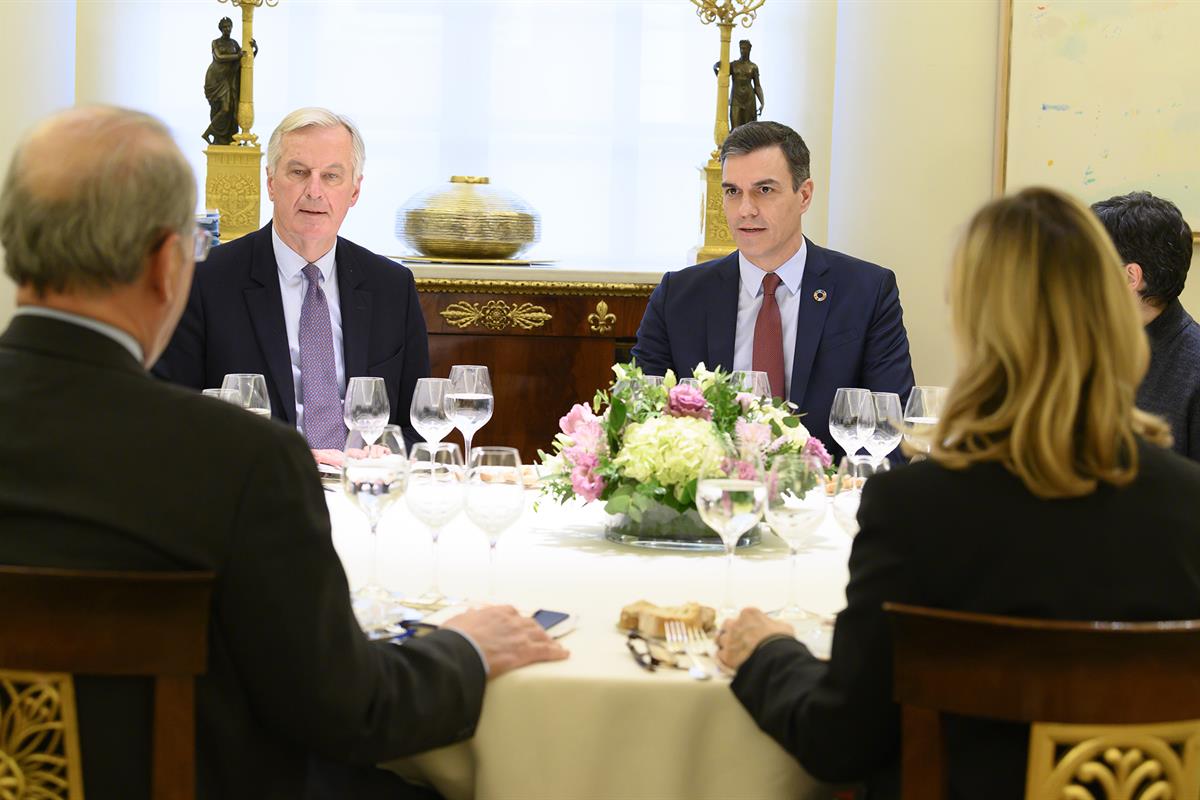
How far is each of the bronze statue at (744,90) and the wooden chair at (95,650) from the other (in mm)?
3986

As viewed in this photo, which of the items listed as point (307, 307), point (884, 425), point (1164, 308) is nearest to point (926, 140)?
point (1164, 308)

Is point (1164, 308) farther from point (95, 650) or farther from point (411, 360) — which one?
point (95, 650)

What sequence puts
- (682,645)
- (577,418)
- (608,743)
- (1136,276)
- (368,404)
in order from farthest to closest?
(1136,276) → (368,404) → (577,418) → (682,645) → (608,743)

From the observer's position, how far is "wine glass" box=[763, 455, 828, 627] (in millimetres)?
1789

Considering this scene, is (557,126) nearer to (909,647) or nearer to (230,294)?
(230,294)

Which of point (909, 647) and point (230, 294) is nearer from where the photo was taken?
point (909, 647)

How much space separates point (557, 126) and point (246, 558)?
4.47 meters

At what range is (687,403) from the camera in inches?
85.9

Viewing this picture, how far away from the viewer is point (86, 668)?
1.28 meters

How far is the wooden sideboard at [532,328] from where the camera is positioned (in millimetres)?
4781

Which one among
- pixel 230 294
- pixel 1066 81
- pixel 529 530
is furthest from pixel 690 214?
pixel 529 530

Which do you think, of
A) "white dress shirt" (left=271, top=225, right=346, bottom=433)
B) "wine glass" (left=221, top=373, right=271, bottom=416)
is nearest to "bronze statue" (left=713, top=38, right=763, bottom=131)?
"white dress shirt" (left=271, top=225, right=346, bottom=433)

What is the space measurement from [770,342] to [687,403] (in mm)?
1523

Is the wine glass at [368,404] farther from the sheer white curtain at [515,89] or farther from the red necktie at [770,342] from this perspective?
the sheer white curtain at [515,89]
